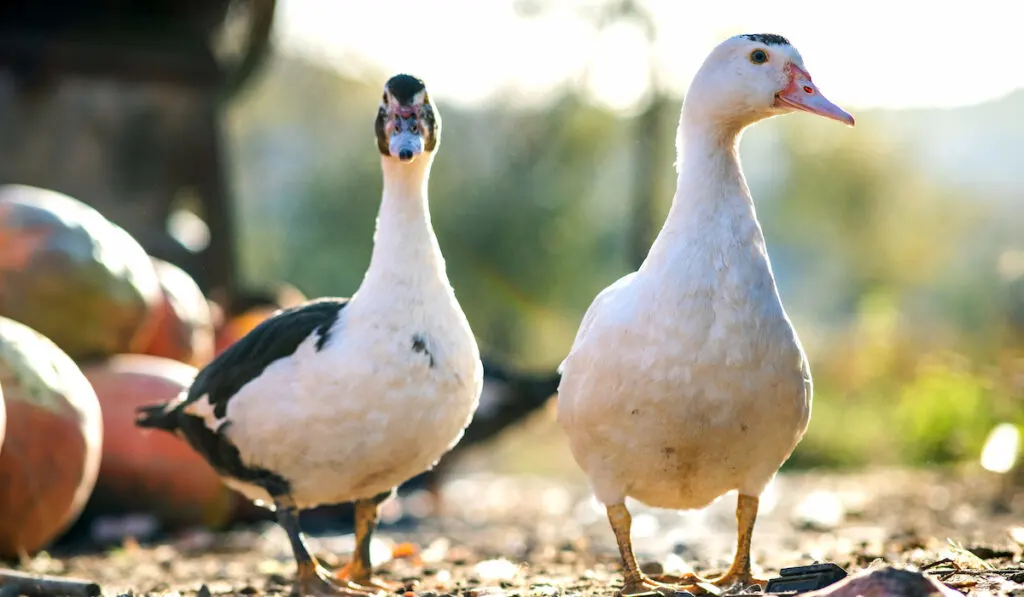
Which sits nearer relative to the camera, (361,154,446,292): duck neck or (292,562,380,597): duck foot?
(292,562,380,597): duck foot

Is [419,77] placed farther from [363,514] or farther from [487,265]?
[487,265]

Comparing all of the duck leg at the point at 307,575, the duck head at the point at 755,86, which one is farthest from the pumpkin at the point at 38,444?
the duck head at the point at 755,86

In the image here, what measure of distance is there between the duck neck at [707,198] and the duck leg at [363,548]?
1.63 metres

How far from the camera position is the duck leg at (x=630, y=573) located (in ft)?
14.4

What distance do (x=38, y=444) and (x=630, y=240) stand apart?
1189 cm

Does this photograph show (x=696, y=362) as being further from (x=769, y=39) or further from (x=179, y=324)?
Answer: (x=179, y=324)

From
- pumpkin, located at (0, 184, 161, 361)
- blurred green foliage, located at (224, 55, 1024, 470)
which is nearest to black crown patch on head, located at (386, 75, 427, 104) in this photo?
pumpkin, located at (0, 184, 161, 361)

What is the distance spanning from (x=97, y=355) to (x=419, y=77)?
3.70 metres

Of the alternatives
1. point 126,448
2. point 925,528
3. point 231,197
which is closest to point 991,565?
point 925,528

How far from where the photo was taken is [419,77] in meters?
5.17

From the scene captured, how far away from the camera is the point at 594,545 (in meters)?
7.35

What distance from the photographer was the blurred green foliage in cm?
1562

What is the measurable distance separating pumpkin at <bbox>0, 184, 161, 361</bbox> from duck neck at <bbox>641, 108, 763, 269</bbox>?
4.25 m

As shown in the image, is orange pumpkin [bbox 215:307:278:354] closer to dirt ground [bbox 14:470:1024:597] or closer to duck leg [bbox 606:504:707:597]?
dirt ground [bbox 14:470:1024:597]
